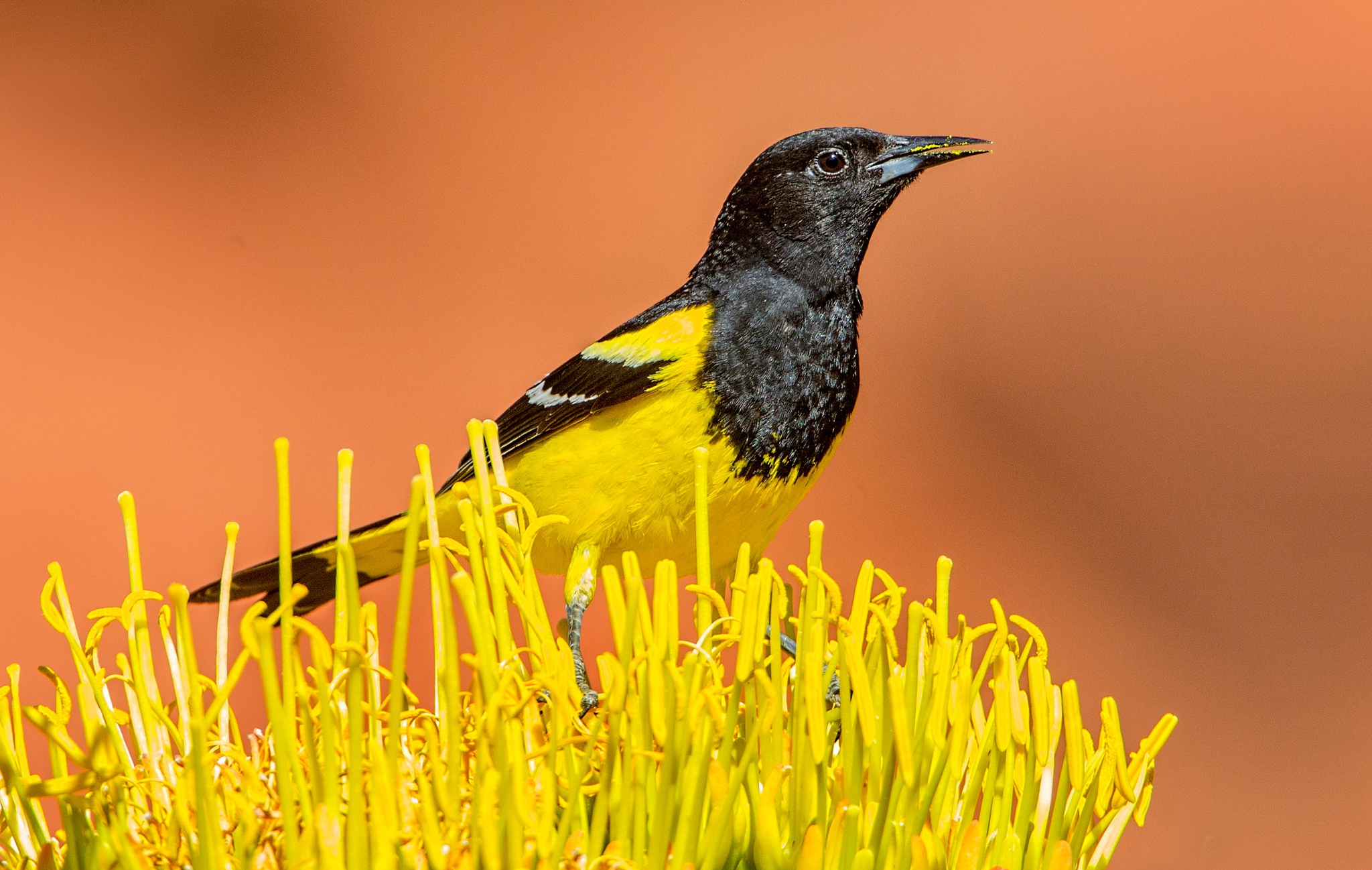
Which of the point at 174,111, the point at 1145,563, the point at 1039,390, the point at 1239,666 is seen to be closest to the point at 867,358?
the point at 1039,390

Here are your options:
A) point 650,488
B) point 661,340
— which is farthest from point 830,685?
point 661,340

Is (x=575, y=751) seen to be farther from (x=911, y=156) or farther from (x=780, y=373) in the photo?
(x=911, y=156)

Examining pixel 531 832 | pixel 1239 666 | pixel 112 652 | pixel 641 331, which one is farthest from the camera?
pixel 1239 666

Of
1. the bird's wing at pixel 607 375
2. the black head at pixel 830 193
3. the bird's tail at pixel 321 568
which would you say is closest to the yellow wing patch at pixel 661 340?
the bird's wing at pixel 607 375

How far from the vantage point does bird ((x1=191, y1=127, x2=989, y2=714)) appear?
1523 millimetres

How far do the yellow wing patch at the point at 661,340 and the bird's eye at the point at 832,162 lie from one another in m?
0.29

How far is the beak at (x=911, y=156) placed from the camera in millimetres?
1688

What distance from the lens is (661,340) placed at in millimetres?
1621

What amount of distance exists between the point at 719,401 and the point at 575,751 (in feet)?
2.05

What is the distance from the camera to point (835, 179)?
1.73m

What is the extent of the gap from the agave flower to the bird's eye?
749mm

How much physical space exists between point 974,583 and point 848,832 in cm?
211

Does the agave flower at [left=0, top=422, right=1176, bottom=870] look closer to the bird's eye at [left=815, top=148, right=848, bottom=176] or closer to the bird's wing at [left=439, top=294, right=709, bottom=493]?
the bird's wing at [left=439, top=294, right=709, bottom=493]

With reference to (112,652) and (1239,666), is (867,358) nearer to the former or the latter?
(1239,666)
